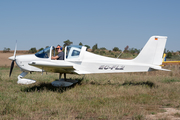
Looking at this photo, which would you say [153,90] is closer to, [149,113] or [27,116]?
[149,113]

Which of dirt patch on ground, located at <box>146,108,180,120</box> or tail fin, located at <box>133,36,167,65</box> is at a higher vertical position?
tail fin, located at <box>133,36,167,65</box>

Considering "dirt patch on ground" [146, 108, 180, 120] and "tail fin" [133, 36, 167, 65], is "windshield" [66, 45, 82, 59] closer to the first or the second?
"tail fin" [133, 36, 167, 65]

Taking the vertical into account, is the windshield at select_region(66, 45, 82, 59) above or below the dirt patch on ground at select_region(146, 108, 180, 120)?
above

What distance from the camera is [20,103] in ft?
18.9

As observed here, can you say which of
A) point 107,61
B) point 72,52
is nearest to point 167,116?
point 107,61

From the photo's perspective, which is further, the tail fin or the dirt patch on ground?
the tail fin

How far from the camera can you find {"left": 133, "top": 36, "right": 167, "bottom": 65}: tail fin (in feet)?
26.9

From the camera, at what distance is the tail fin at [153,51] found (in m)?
8.21

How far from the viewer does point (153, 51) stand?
8.30 m

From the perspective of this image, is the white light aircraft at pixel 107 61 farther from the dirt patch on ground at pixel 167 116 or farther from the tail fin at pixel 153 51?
the dirt patch on ground at pixel 167 116

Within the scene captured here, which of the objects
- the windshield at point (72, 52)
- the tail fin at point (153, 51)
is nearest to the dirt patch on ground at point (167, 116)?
the tail fin at point (153, 51)

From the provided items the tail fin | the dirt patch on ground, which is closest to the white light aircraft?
the tail fin

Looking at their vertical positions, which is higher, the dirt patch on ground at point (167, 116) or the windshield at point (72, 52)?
the windshield at point (72, 52)

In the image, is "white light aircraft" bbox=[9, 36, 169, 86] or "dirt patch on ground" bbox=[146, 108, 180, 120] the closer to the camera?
"dirt patch on ground" bbox=[146, 108, 180, 120]
